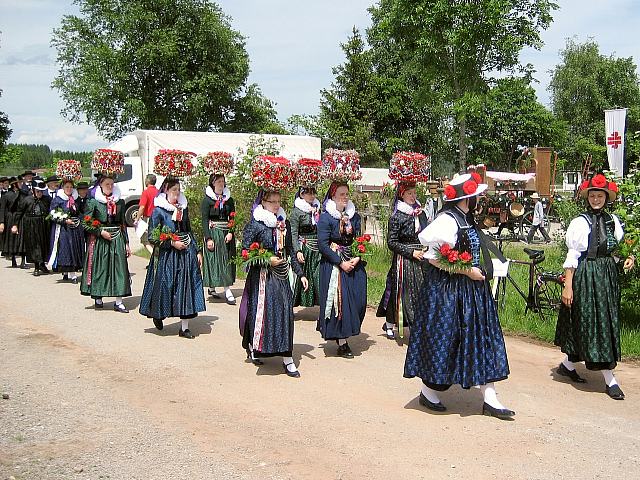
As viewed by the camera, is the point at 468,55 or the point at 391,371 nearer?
the point at 391,371

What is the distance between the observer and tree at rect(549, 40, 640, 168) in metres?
46.2

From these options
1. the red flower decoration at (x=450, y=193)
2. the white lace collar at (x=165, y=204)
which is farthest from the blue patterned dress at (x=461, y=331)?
the white lace collar at (x=165, y=204)

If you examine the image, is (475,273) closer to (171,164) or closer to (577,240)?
(577,240)

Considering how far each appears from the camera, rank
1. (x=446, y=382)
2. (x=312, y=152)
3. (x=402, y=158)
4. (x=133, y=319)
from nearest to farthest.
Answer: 1. (x=446, y=382)
2. (x=402, y=158)
3. (x=133, y=319)
4. (x=312, y=152)

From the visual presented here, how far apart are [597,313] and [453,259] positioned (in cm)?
181

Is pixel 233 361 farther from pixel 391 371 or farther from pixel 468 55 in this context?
pixel 468 55

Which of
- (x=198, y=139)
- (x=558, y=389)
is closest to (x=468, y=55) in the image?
(x=198, y=139)

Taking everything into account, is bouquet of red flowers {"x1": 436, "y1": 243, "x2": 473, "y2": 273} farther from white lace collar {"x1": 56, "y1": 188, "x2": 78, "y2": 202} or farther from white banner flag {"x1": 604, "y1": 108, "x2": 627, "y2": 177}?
Result: white banner flag {"x1": 604, "y1": 108, "x2": 627, "y2": 177}

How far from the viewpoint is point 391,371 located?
23.1 ft

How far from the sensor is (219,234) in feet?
35.8

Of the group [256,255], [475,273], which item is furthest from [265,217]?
[475,273]

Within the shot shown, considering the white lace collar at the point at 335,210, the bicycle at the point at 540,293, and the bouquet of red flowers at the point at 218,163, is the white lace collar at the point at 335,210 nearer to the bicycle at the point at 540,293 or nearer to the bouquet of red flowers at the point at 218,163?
the bicycle at the point at 540,293

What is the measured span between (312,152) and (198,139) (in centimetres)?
434

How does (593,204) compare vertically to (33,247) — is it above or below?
above
